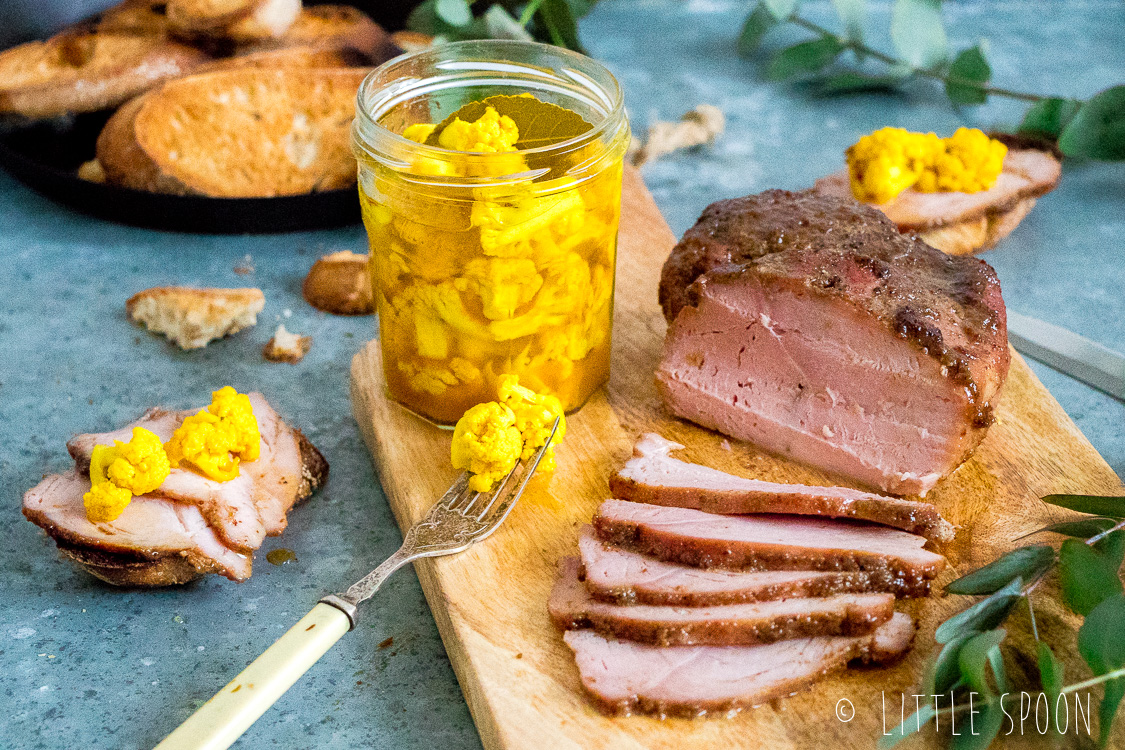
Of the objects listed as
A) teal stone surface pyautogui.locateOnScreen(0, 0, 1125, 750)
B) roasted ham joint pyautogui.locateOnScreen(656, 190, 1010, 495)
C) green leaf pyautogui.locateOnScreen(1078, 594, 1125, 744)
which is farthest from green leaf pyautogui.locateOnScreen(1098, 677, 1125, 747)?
roasted ham joint pyautogui.locateOnScreen(656, 190, 1010, 495)

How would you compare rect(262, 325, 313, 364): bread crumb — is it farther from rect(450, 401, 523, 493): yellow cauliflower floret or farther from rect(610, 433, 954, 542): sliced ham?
rect(610, 433, 954, 542): sliced ham

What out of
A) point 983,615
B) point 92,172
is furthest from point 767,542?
point 92,172

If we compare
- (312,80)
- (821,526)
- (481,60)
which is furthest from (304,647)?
(312,80)

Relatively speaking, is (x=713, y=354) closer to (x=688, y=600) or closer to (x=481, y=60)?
(x=688, y=600)

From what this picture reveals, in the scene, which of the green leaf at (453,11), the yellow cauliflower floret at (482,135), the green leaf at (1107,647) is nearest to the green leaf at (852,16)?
the green leaf at (453,11)

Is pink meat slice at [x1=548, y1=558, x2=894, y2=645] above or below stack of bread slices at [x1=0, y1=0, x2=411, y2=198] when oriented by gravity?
below

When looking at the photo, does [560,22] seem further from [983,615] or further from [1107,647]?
[1107,647]

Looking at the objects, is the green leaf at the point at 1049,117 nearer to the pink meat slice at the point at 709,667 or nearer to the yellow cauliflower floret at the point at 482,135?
the yellow cauliflower floret at the point at 482,135
